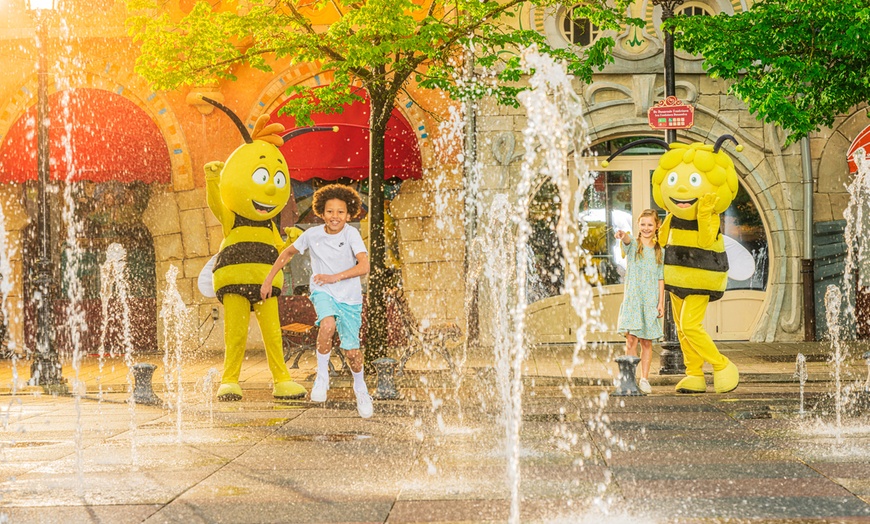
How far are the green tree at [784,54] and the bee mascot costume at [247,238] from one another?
4986 mm

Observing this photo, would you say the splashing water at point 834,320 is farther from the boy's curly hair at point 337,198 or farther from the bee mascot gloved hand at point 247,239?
the bee mascot gloved hand at point 247,239

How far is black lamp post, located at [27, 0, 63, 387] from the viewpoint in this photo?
11.0 metres

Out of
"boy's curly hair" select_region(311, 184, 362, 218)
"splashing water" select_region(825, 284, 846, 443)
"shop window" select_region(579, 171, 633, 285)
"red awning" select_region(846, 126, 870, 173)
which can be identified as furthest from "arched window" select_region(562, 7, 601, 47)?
"boy's curly hair" select_region(311, 184, 362, 218)

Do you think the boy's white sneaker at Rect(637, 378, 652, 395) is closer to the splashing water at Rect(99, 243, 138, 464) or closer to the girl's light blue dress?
the girl's light blue dress

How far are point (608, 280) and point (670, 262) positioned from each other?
5.57 metres

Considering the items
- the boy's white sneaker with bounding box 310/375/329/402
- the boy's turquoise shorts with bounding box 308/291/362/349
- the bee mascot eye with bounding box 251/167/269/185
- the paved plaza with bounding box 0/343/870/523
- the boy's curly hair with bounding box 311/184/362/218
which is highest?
the bee mascot eye with bounding box 251/167/269/185

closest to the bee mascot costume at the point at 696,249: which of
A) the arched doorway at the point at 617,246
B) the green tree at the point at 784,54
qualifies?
the green tree at the point at 784,54

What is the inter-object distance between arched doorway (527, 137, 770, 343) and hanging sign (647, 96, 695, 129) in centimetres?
375

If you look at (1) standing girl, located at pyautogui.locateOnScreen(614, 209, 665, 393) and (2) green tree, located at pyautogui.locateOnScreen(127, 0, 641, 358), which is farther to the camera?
(2) green tree, located at pyautogui.locateOnScreen(127, 0, 641, 358)

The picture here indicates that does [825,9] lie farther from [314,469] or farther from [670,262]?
[314,469]

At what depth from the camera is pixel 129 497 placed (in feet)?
16.6

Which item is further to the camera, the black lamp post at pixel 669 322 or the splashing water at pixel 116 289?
the splashing water at pixel 116 289

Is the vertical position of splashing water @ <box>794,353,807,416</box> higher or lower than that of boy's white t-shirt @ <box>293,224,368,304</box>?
lower

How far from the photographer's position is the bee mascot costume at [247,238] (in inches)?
351
